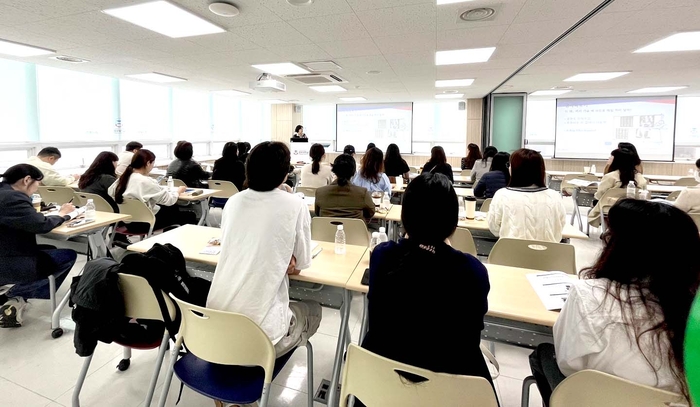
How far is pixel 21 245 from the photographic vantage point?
248 centimetres

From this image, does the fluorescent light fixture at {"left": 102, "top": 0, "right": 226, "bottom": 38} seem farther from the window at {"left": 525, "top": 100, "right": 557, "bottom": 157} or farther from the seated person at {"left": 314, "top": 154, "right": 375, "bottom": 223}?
the window at {"left": 525, "top": 100, "right": 557, "bottom": 157}

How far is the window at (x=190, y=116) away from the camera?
8867mm

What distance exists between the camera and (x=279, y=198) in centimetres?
162

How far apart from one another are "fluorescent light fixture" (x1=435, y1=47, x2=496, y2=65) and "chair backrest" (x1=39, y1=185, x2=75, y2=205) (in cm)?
469

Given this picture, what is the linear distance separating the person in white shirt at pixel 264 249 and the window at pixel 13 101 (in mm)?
6303

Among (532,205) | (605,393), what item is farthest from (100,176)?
(605,393)

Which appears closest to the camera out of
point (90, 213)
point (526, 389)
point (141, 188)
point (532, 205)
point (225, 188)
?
point (526, 389)

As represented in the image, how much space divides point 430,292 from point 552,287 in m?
0.92

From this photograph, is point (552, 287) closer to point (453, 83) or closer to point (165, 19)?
point (165, 19)

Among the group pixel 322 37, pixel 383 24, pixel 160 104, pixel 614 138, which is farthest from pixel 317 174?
pixel 614 138

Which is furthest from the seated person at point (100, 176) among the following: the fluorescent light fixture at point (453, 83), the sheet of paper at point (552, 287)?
the fluorescent light fixture at point (453, 83)

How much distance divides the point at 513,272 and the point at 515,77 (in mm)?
5876

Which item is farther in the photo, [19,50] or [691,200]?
[19,50]

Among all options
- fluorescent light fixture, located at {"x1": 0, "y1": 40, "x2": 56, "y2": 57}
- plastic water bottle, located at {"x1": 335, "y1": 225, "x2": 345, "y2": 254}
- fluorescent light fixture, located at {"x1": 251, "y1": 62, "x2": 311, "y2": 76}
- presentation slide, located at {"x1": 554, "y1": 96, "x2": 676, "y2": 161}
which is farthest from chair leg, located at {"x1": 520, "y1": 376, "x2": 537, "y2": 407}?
presentation slide, located at {"x1": 554, "y1": 96, "x2": 676, "y2": 161}
